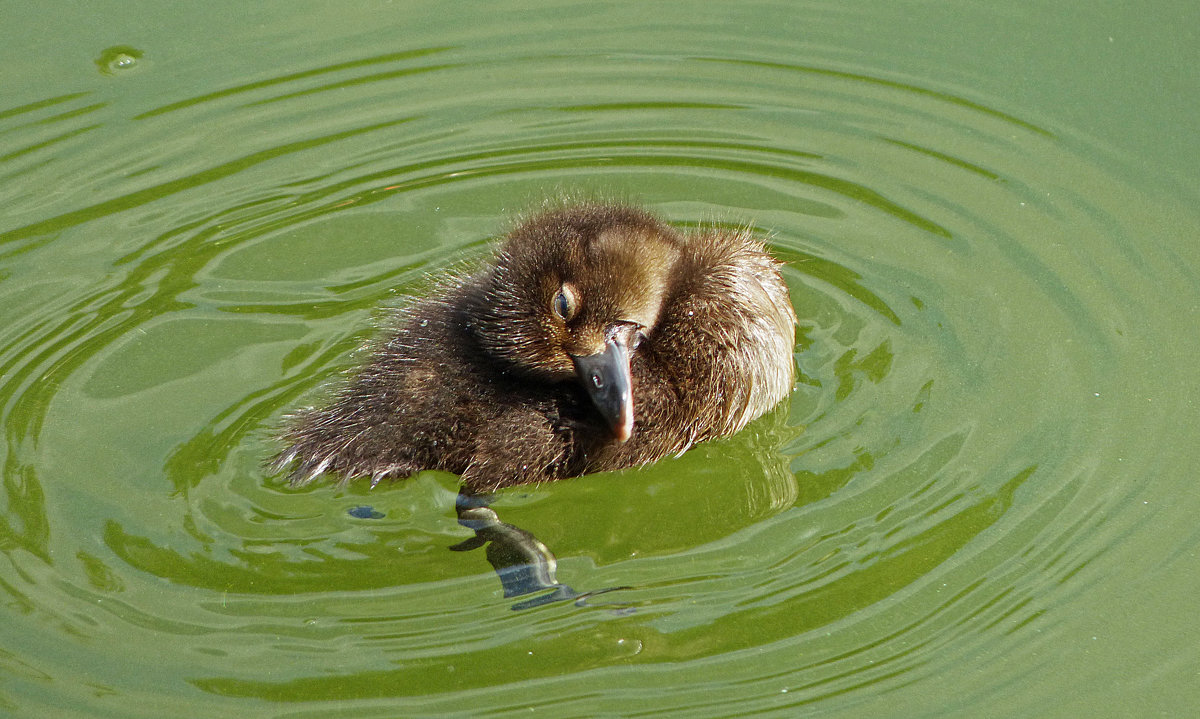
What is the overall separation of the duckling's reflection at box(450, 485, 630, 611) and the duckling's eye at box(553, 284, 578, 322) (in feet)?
1.78

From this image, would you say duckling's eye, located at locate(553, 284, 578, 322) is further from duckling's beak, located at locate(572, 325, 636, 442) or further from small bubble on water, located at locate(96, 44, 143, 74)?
small bubble on water, located at locate(96, 44, 143, 74)

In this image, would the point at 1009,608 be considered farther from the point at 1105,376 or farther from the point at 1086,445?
the point at 1105,376

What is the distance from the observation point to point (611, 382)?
12.4 ft

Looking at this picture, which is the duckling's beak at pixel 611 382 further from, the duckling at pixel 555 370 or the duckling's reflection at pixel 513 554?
the duckling's reflection at pixel 513 554

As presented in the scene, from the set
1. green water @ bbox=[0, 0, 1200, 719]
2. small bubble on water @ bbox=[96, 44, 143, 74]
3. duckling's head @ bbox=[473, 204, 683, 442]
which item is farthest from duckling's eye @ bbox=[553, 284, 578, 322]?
small bubble on water @ bbox=[96, 44, 143, 74]

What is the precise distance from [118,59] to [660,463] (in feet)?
10.8

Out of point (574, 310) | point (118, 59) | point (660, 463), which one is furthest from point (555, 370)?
point (118, 59)

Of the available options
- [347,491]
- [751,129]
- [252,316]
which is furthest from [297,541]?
[751,129]

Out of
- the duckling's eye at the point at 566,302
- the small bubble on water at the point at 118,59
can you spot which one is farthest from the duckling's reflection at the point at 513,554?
the small bubble on water at the point at 118,59

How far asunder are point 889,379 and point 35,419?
8.18 feet

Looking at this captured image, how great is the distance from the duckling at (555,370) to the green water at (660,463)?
0.13 m

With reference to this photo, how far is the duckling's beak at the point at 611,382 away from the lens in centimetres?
379

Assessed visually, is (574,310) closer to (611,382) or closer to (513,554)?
(611,382)

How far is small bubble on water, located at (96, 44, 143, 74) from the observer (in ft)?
19.7
